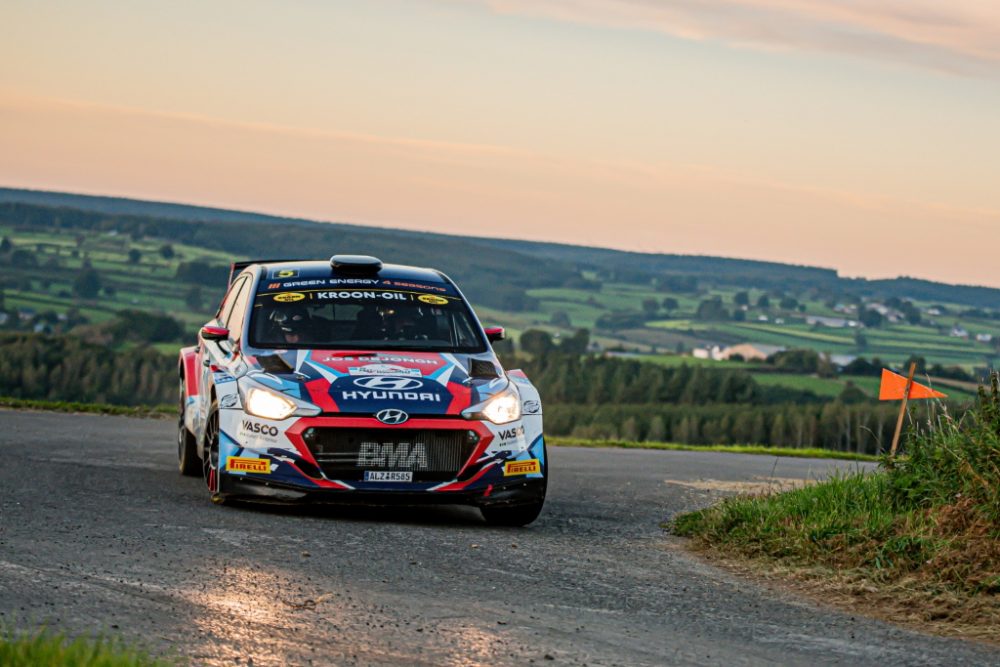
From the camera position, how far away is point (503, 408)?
10.0 meters

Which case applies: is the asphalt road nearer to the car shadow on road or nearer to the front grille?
the car shadow on road

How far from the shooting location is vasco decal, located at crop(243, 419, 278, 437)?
9.69 m

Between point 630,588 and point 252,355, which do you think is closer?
point 630,588

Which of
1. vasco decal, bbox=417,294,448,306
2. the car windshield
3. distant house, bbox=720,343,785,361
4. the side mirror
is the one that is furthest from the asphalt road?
distant house, bbox=720,343,785,361

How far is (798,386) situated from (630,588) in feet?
309

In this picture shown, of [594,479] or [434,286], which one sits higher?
[434,286]

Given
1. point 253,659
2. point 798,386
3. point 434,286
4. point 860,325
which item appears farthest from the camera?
point 860,325

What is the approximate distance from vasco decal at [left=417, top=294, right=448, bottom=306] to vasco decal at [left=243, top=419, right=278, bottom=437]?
2.19m

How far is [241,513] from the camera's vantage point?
9758mm

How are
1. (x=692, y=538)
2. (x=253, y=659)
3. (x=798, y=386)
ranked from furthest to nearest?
(x=798, y=386)
(x=692, y=538)
(x=253, y=659)

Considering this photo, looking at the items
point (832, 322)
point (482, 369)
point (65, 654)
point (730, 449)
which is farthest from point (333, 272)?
point (832, 322)

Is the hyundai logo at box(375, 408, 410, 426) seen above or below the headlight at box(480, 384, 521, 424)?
below

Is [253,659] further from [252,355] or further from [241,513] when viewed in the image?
[252,355]

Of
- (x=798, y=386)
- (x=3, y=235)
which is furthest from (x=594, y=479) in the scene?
(x=3, y=235)
